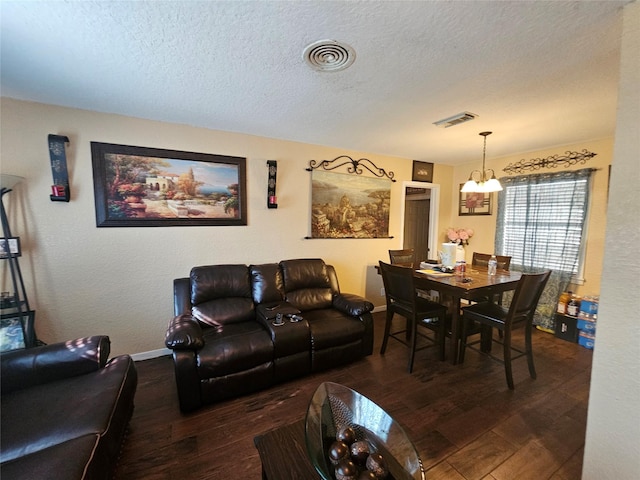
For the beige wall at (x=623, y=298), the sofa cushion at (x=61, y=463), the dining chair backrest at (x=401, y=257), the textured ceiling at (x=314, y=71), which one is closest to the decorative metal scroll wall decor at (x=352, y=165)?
the textured ceiling at (x=314, y=71)

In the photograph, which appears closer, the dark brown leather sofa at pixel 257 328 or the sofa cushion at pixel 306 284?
the dark brown leather sofa at pixel 257 328

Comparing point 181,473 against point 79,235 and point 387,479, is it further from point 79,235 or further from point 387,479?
point 79,235

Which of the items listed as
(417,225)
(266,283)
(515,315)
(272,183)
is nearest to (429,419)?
(515,315)

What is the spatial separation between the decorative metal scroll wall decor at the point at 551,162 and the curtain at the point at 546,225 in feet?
0.44

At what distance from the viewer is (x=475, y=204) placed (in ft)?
14.1

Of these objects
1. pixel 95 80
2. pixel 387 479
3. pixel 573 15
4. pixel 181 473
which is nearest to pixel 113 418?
pixel 181 473

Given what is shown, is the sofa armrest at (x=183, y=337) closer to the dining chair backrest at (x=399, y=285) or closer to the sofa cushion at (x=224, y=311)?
the sofa cushion at (x=224, y=311)

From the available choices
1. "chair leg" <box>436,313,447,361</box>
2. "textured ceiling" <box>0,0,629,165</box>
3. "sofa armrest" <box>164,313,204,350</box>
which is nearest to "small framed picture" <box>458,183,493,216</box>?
"textured ceiling" <box>0,0,629,165</box>

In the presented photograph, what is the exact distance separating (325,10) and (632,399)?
7.46ft

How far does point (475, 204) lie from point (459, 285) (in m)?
2.55

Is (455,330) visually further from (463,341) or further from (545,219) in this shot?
(545,219)

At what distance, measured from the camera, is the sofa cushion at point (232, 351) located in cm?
197

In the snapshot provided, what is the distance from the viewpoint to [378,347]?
2.99m

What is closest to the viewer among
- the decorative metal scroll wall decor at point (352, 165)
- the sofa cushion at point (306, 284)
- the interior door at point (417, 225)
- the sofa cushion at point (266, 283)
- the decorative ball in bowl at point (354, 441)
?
the decorative ball in bowl at point (354, 441)
